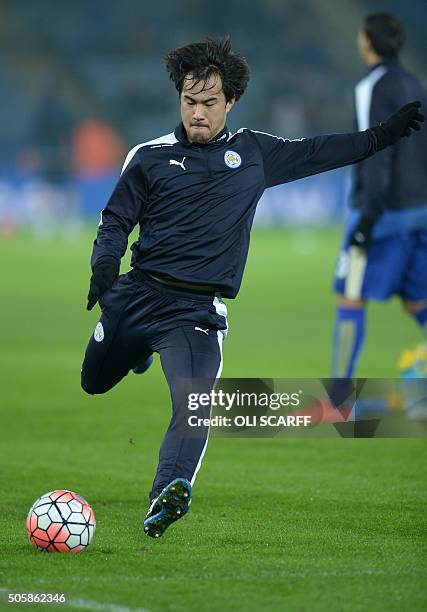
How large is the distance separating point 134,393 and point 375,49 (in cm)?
324

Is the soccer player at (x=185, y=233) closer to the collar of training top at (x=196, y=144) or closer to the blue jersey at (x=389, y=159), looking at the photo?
the collar of training top at (x=196, y=144)

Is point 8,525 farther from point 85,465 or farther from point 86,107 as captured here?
point 86,107

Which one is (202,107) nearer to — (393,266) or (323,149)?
(323,149)

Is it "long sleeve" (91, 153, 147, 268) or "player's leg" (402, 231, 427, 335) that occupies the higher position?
"long sleeve" (91, 153, 147, 268)

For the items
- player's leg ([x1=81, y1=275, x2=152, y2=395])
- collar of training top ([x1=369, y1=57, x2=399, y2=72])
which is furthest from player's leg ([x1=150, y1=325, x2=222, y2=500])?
collar of training top ([x1=369, y1=57, x2=399, y2=72])

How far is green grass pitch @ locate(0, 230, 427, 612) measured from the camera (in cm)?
457

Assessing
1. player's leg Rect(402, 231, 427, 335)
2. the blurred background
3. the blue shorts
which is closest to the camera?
the blue shorts

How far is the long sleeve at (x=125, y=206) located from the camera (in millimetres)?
5555

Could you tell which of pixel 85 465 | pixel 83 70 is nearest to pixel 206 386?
pixel 85 465

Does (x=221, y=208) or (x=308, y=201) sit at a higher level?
(x=221, y=208)

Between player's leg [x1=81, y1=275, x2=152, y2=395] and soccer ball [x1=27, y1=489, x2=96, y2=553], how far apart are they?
0.77m

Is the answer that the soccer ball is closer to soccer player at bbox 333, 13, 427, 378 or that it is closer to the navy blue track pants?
the navy blue track pants

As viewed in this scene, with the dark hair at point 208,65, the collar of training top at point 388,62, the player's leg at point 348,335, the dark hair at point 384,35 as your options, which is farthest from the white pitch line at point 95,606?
the dark hair at point 384,35

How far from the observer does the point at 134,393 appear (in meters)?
10.1
